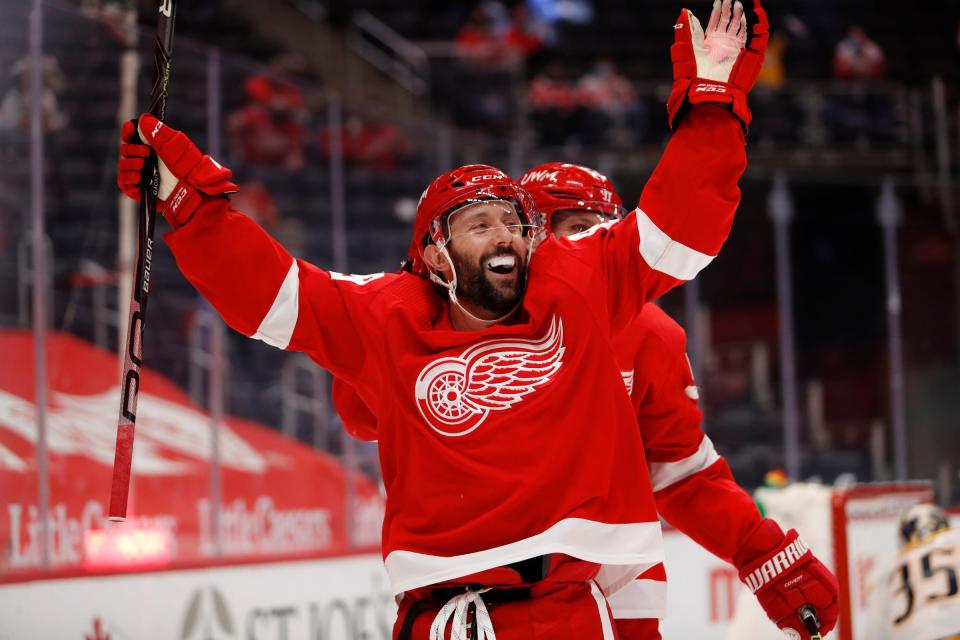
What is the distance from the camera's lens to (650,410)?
266 centimetres

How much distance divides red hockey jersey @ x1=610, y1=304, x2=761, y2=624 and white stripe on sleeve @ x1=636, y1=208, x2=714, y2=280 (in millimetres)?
Answer: 519

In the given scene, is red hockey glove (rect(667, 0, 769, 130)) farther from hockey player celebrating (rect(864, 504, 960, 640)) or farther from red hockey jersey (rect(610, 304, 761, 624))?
hockey player celebrating (rect(864, 504, 960, 640))

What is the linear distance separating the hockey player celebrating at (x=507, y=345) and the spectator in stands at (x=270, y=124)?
9.64 feet

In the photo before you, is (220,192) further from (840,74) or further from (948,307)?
(840,74)

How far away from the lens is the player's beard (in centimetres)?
212

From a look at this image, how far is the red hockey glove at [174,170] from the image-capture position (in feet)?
6.98

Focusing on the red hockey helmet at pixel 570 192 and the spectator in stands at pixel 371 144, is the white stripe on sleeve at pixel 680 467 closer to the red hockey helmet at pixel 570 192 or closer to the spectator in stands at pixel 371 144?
the red hockey helmet at pixel 570 192

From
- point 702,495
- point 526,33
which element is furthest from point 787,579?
point 526,33

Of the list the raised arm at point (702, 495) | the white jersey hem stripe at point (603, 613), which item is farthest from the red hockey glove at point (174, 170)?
the raised arm at point (702, 495)

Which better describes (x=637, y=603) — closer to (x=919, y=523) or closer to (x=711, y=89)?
(x=711, y=89)

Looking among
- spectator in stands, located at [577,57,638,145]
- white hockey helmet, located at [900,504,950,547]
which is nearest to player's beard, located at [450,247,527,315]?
white hockey helmet, located at [900,504,950,547]

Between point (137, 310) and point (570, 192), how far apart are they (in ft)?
3.11

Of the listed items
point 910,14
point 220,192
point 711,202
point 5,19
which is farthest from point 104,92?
point 910,14

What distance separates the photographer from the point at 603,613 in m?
2.07
